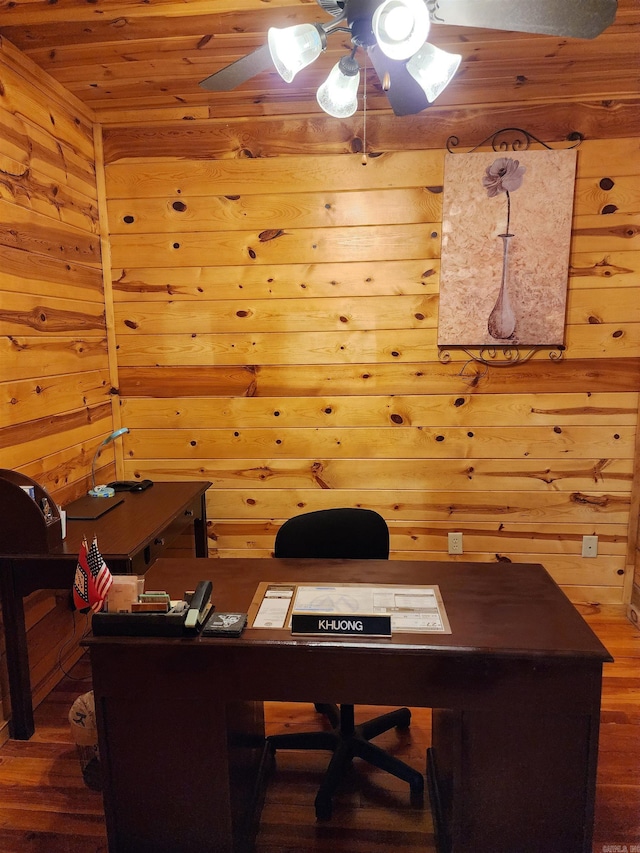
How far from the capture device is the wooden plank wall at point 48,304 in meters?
2.24

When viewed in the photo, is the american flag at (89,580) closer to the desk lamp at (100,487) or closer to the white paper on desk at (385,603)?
the white paper on desk at (385,603)

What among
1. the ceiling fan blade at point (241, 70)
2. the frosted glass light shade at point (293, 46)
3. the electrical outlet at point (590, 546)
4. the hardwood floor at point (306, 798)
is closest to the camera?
the frosted glass light shade at point (293, 46)

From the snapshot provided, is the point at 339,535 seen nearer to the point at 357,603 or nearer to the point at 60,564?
the point at 357,603

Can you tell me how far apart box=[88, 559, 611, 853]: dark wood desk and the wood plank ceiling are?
211cm

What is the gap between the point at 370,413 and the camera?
10.1ft

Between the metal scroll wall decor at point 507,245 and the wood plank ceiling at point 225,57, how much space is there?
261 mm

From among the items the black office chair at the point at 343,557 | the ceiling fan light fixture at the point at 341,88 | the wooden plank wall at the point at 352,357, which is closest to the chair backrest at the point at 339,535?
the black office chair at the point at 343,557

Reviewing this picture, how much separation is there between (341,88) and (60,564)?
1.88 m

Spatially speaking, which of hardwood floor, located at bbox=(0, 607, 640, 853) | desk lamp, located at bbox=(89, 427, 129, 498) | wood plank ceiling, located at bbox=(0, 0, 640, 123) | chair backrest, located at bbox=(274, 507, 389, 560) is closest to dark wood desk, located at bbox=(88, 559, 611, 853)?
hardwood floor, located at bbox=(0, 607, 640, 853)

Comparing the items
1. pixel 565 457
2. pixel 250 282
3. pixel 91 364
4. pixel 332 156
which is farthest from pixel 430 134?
pixel 91 364

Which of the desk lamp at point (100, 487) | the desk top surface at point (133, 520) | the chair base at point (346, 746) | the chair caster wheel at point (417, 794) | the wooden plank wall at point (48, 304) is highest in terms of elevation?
the wooden plank wall at point (48, 304)

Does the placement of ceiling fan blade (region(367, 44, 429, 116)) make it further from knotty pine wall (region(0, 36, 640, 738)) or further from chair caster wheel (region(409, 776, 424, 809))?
chair caster wheel (region(409, 776, 424, 809))

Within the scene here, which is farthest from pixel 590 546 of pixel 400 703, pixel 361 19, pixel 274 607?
pixel 361 19

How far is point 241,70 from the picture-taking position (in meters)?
1.59
